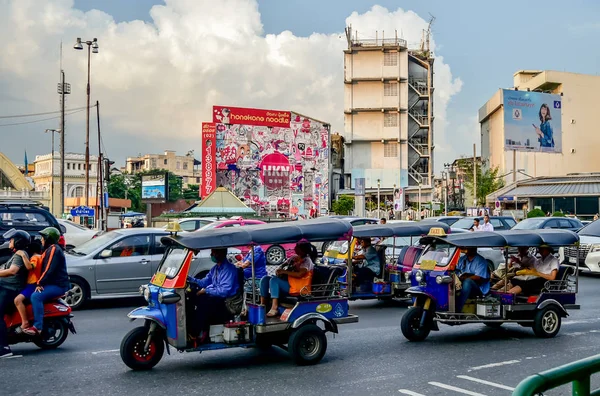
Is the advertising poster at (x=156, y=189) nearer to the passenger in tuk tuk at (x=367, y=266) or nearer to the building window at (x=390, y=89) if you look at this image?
the passenger in tuk tuk at (x=367, y=266)

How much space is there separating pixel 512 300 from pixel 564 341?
0.98 metres

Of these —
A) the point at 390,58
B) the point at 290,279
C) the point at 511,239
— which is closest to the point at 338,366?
the point at 290,279

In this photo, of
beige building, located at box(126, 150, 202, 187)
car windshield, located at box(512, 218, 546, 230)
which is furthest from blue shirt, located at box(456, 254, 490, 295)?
beige building, located at box(126, 150, 202, 187)

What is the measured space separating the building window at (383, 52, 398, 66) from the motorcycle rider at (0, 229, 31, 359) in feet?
253

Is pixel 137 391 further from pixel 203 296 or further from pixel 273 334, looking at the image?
pixel 273 334

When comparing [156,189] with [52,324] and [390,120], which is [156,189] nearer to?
[52,324]

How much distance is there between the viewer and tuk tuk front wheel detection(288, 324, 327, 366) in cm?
866

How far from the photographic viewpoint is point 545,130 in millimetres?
61188

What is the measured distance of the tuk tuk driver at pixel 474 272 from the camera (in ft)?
35.1

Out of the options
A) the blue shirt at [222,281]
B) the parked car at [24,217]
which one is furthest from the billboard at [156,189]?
the blue shirt at [222,281]

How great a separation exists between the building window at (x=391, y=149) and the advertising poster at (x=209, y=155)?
72.6ft

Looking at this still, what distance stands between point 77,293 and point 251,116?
63.5m

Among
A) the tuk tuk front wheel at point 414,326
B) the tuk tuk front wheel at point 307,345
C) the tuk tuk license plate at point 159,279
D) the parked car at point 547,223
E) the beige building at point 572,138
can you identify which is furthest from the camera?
the beige building at point 572,138

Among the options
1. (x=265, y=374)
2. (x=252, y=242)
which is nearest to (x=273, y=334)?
(x=265, y=374)
